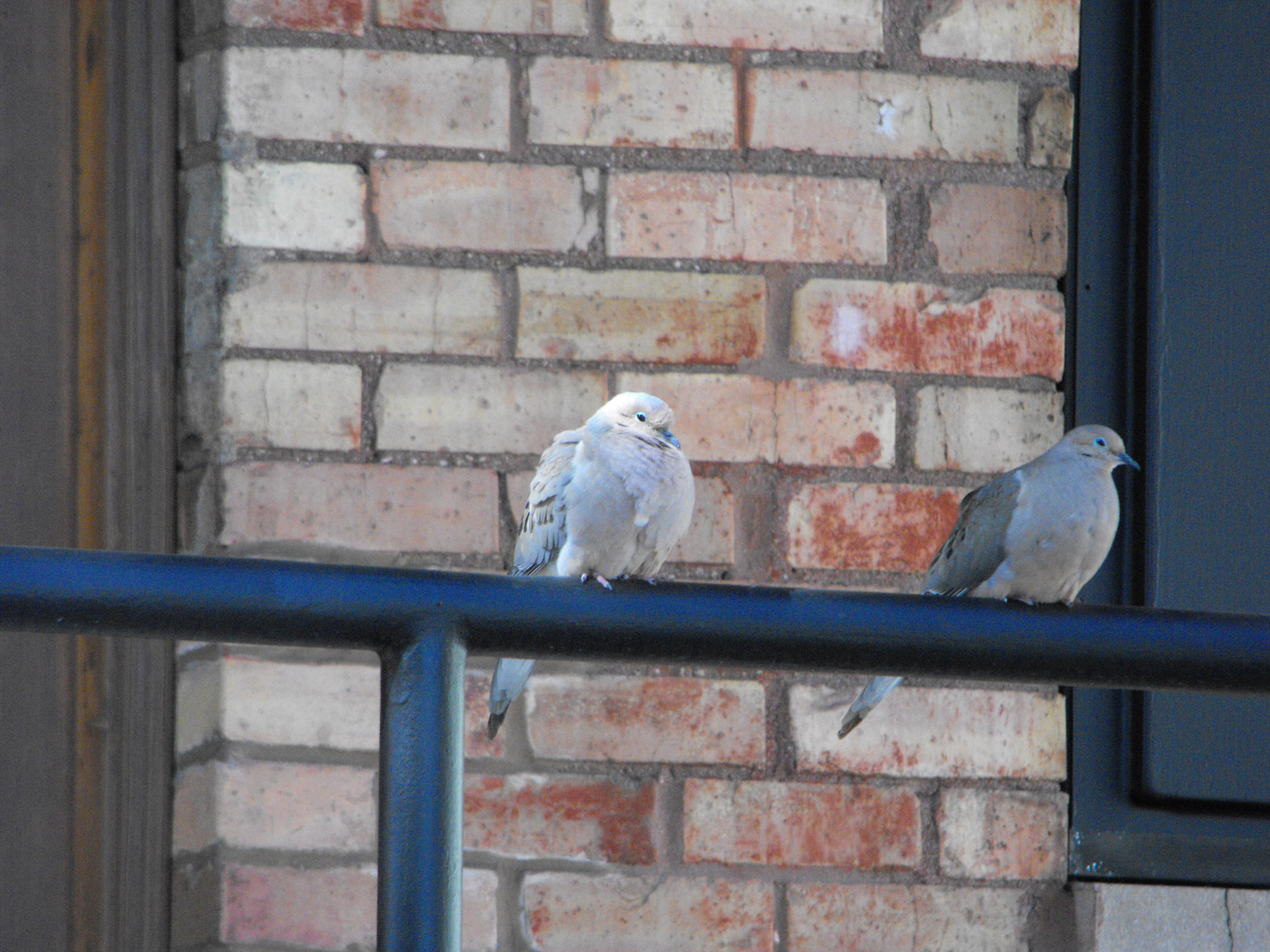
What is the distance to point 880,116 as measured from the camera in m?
1.13

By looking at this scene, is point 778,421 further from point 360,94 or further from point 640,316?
point 360,94

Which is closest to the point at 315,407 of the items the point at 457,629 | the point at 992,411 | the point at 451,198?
the point at 451,198

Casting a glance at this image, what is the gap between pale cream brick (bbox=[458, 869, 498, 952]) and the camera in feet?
3.45

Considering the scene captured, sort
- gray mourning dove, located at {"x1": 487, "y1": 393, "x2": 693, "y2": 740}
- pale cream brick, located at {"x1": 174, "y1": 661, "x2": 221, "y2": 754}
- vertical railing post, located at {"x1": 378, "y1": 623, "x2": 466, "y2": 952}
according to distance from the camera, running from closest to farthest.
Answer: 1. vertical railing post, located at {"x1": 378, "y1": 623, "x2": 466, "y2": 952}
2. gray mourning dove, located at {"x1": 487, "y1": 393, "x2": 693, "y2": 740}
3. pale cream brick, located at {"x1": 174, "y1": 661, "x2": 221, "y2": 754}

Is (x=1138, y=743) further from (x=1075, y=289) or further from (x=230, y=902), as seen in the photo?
(x=230, y=902)

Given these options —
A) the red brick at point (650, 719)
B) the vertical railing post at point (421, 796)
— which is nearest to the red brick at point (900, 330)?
the red brick at point (650, 719)

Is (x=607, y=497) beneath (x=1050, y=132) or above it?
beneath

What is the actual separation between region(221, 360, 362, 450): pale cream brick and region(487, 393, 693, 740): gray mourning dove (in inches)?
8.2

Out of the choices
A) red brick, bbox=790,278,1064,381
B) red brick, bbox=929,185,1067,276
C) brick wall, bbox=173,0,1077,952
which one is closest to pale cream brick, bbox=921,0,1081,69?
brick wall, bbox=173,0,1077,952

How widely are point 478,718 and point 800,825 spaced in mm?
312

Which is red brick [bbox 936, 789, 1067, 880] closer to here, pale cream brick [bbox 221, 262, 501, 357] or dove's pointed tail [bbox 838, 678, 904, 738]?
dove's pointed tail [bbox 838, 678, 904, 738]

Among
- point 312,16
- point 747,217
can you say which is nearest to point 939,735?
point 747,217

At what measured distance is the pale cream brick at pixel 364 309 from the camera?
1.09 metres

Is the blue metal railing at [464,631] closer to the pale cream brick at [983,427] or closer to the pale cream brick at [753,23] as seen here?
the pale cream brick at [983,427]
